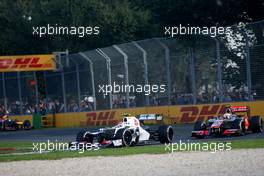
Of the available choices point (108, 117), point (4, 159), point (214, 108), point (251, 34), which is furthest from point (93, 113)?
point (4, 159)

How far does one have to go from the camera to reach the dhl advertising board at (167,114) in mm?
32597

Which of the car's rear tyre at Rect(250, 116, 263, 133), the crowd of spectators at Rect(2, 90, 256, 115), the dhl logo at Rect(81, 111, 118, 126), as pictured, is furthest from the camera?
the dhl logo at Rect(81, 111, 118, 126)

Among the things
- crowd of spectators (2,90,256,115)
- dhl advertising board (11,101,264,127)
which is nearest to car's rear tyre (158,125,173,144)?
dhl advertising board (11,101,264,127)

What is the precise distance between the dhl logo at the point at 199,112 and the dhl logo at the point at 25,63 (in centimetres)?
1314

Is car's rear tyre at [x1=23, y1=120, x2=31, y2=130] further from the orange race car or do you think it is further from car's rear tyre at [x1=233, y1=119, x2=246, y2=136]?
car's rear tyre at [x1=233, y1=119, x2=246, y2=136]

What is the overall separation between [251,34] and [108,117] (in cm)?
1103

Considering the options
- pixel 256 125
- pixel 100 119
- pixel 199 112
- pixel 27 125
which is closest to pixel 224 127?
pixel 256 125

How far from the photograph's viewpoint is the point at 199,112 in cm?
3381

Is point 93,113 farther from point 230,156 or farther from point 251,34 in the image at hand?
point 230,156

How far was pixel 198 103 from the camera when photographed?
33969 millimetres

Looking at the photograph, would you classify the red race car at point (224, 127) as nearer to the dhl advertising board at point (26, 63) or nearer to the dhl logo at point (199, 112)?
the dhl logo at point (199, 112)

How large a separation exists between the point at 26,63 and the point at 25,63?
0.06m

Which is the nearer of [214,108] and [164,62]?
[214,108]

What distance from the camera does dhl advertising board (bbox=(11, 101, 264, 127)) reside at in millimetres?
32597
